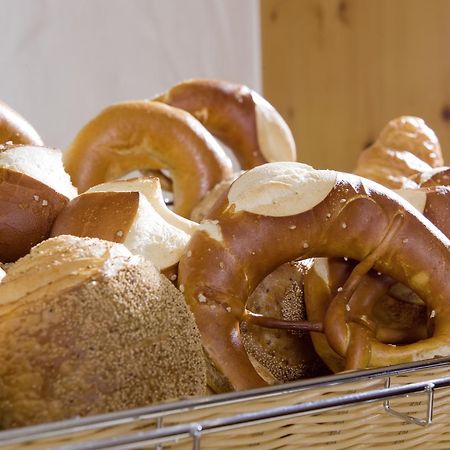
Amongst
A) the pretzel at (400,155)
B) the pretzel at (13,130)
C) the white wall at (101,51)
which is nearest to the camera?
the pretzel at (13,130)

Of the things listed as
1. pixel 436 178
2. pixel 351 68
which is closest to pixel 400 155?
pixel 436 178

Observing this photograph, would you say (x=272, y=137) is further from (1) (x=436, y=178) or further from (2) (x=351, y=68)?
(2) (x=351, y=68)

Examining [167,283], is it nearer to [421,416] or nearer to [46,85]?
[421,416]

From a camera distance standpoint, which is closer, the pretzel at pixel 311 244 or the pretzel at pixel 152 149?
the pretzel at pixel 311 244

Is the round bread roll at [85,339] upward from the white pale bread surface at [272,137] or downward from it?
upward

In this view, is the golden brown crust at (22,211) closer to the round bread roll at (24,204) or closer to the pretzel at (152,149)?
the round bread roll at (24,204)

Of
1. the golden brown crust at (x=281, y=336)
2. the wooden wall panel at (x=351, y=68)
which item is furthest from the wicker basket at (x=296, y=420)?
the wooden wall panel at (x=351, y=68)
